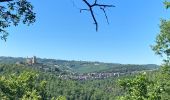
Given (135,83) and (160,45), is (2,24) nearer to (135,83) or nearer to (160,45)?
(135,83)

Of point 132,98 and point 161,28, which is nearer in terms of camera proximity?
point 132,98

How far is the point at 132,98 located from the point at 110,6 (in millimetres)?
27568

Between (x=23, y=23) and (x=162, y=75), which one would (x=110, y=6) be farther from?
(x=162, y=75)

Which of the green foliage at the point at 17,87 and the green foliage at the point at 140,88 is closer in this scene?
the green foliage at the point at 140,88

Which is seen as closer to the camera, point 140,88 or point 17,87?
point 140,88

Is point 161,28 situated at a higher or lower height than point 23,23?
higher

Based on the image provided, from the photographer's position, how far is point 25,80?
61.9 m

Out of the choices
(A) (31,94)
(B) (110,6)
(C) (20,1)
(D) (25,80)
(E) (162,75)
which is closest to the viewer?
(B) (110,6)

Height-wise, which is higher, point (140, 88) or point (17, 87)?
point (140, 88)

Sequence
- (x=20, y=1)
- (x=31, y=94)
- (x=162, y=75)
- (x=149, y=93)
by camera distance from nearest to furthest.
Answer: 1. (x=20, y=1)
2. (x=149, y=93)
3. (x=162, y=75)
4. (x=31, y=94)

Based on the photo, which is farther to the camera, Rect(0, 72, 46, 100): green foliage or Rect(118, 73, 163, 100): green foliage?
Rect(0, 72, 46, 100): green foliage

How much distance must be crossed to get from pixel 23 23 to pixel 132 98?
25.3 meters

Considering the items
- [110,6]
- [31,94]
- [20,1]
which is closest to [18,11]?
[20,1]

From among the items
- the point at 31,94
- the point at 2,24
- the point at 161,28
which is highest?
the point at 161,28
